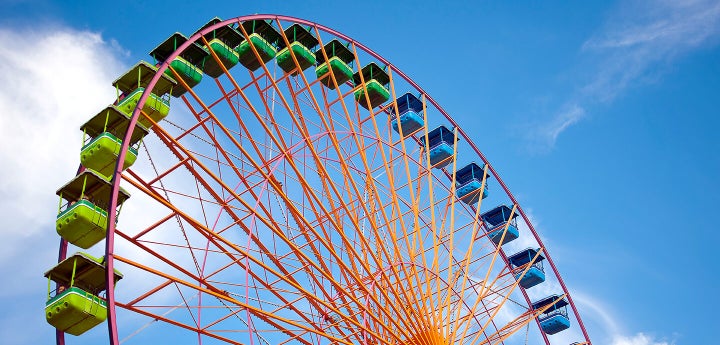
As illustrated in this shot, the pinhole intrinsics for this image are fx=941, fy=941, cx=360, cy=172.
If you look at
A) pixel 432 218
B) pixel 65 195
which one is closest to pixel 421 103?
pixel 432 218

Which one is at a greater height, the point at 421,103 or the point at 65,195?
the point at 421,103

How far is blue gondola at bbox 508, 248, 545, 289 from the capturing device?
2497 cm

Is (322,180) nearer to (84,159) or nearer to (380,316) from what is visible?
(380,316)

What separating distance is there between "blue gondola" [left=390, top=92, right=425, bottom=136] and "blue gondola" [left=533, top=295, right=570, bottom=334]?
6.05 m

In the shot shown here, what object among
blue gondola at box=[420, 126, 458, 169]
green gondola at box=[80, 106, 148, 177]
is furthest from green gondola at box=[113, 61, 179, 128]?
blue gondola at box=[420, 126, 458, 169]

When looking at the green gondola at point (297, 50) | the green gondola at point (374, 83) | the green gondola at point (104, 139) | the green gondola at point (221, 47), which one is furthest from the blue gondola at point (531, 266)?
the green gondola at point (104, 139)

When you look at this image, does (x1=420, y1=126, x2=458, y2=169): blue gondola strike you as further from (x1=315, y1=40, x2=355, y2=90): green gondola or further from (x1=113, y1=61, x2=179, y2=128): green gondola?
(x1=113, y1=61, x2=179, y2=128): green gondola

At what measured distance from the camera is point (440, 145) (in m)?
23.4

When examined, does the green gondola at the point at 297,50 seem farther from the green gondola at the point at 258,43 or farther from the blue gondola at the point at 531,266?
the blue gondola at the point at 531,266

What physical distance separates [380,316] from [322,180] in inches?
118

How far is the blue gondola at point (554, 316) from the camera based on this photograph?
81.2 feet

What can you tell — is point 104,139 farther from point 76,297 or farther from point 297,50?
point 297,50

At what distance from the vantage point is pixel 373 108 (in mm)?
22703

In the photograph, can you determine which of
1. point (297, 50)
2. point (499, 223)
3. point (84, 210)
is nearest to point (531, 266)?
point (499, 223)
